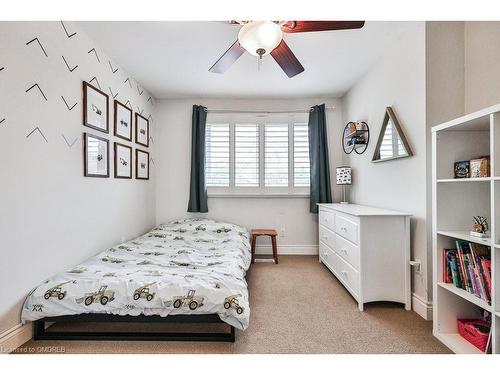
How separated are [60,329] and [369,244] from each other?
2569mm

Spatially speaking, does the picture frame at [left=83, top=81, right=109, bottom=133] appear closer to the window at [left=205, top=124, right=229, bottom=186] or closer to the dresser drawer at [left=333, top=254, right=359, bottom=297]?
the window at [left=205, top=124, right=229, bottom=186]

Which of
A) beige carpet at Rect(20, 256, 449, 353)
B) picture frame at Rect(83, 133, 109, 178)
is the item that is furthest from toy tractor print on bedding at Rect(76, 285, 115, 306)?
picture frame at Rect(83, 133, 109, 178)

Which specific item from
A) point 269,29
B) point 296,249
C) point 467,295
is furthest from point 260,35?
point 296,249

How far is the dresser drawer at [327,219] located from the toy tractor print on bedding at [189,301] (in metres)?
1.90

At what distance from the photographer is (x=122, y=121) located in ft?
9.78

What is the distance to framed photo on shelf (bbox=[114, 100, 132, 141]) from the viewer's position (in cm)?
286

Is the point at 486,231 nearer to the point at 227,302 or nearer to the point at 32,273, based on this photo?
the point at 227,302

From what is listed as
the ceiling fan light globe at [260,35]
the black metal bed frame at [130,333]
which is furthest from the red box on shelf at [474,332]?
the ceiling fan light globe at [260,35]

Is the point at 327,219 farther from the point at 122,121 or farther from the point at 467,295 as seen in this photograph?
Result: the point at 122,121

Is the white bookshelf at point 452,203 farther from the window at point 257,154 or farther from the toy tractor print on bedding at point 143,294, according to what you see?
the window at point 257,154

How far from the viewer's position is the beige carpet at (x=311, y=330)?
1.71m

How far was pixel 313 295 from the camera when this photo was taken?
2.57 metres

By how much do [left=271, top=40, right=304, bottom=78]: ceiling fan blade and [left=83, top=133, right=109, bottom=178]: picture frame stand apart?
1.86 metres
